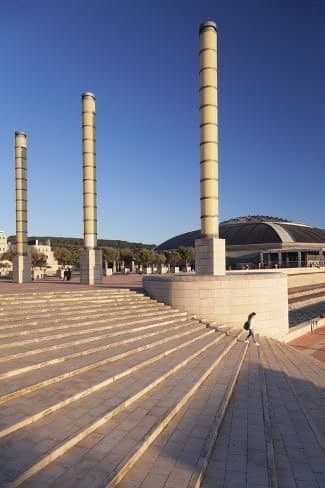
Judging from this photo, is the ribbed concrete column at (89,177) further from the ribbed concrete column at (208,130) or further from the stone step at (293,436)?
the stone step at (293,436)

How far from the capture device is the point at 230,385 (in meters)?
12.2

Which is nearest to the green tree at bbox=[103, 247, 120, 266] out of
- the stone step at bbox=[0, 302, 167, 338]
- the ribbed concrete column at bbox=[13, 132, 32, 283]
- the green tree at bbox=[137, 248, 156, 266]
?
the green tree at bbox=[137, 248, 156, 266]

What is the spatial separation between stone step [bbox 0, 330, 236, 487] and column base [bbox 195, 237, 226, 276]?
38.6 ft

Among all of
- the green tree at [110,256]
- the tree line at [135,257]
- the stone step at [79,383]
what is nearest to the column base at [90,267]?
the stone step at [79,383]

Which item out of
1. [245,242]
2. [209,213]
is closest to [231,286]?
[209,213]

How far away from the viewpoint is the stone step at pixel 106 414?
6.73 metres

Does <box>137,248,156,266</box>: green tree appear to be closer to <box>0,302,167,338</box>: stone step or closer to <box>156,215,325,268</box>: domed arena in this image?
<box>156,215,325,268</box>: domed arena

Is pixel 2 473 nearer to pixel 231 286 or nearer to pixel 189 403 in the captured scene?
pixel 189 403

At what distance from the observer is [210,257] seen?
2616cm

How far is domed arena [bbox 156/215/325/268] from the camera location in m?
107

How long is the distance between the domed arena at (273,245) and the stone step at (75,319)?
268 ft

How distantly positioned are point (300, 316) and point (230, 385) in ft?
118

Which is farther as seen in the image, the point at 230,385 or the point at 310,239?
the point at 310,239

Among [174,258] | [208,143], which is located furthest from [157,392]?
[174,258]
